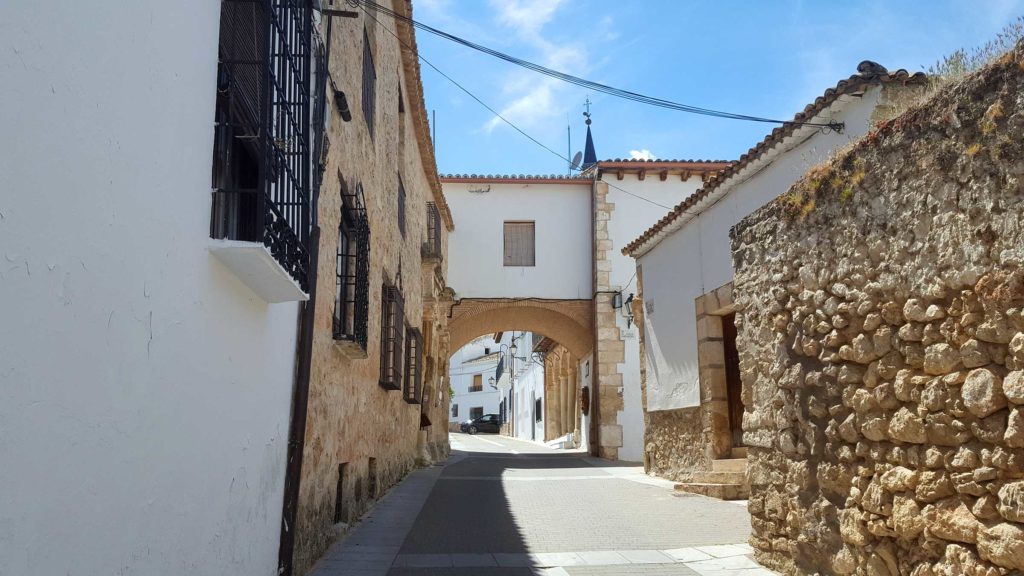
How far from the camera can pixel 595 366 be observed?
18328mm

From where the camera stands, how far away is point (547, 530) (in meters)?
7.43

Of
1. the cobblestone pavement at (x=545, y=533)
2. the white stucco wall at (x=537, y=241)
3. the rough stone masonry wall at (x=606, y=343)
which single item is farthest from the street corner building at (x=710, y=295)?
the white stucco wall at (x=537, y=241)

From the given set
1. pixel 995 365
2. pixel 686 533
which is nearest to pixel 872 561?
pixel 995 365

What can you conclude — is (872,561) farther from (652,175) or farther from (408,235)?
(652,175)

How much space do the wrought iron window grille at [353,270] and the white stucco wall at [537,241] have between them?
38.2 ft

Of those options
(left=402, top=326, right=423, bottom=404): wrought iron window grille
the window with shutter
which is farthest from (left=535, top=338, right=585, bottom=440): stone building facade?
the window with shutter

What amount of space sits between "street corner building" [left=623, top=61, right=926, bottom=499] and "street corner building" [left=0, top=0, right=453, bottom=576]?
5114mm

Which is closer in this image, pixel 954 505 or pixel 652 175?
pixel 954 505

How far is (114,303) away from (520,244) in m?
17.0

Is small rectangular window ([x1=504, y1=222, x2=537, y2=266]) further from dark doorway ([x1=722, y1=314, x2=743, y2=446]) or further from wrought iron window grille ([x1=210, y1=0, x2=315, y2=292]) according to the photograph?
wrought iron window grille ([x1=210, y1=0, x2=315, y2=292])

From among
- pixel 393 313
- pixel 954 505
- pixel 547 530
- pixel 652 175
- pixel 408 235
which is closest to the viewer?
pixel 954 505

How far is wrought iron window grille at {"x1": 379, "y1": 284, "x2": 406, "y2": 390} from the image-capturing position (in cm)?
936

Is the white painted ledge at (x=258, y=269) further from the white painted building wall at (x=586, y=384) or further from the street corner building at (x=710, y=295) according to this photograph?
the white painted building wall at (x=586, y=384)

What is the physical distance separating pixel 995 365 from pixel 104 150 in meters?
3.46
